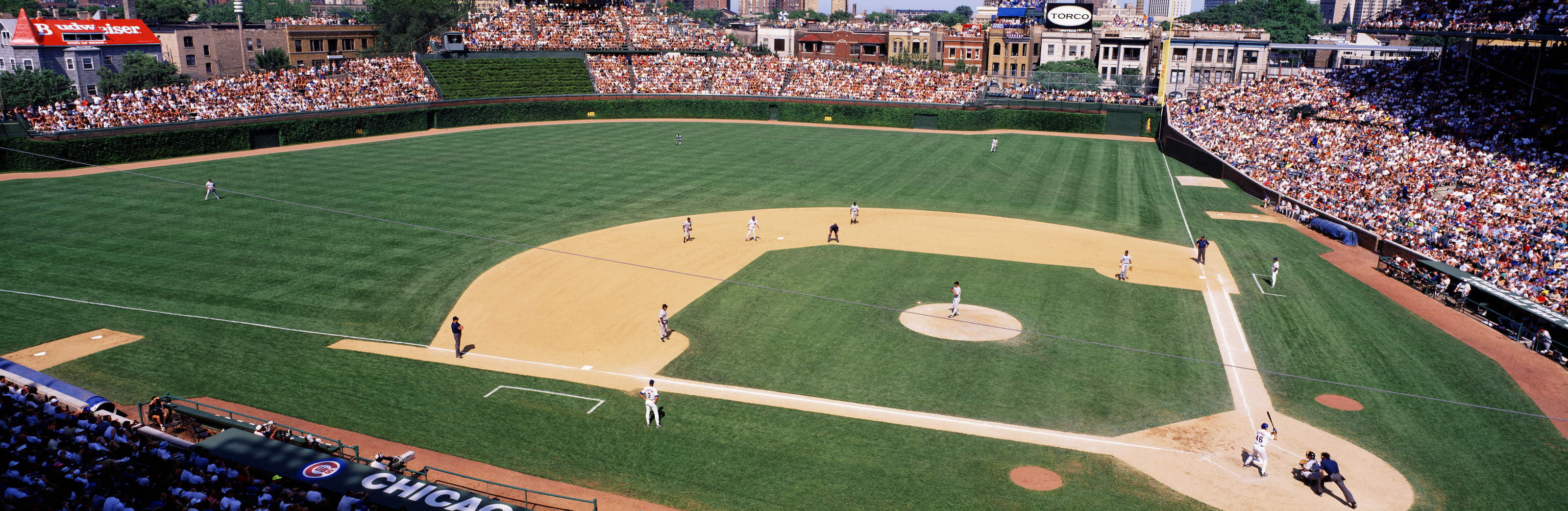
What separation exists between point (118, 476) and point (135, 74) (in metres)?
92.7

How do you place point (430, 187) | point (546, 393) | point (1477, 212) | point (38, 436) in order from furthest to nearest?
point (430, 187) → point (1477, 212) → point (546, 393) → point (38, 436)

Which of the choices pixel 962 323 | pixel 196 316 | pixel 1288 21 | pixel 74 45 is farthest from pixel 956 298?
pixel 1288 21

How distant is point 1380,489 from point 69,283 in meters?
36.7

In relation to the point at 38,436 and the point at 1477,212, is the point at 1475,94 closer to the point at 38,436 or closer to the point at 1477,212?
the point at 1477,212

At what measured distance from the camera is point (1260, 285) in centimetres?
3042

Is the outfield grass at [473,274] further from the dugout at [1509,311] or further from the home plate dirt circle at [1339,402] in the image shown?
the dugout at [1509,311]

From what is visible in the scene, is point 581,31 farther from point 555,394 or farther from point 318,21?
point 555,394

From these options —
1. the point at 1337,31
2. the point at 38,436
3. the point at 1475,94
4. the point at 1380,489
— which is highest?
the point at 1337,31

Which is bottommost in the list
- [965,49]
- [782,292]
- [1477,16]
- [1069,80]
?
[782,292]

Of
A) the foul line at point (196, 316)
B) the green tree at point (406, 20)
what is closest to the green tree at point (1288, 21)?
the green tree at point (406, 20)

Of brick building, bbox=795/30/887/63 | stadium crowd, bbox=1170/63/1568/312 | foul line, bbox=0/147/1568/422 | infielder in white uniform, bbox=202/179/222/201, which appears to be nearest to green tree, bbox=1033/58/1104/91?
stadium crowd, bbox=1170/63/1568/312

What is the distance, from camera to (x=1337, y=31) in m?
184

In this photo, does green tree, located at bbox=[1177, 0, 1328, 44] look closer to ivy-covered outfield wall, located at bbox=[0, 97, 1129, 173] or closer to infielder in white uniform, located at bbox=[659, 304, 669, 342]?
ivy-covered outfield wall, located at bbox=[0, 97, 1129, 173]

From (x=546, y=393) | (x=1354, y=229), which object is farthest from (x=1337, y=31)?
(x=546, y=393)
